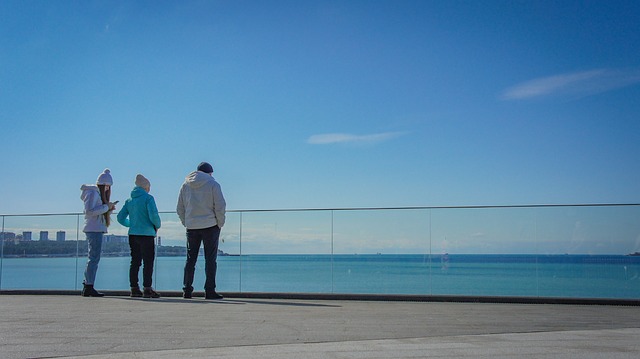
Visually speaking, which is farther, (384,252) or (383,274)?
(383,274)

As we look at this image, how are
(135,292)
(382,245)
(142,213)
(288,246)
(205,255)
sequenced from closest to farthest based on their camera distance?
1. (205,255)
2. (135,292)
3. (142,213)
4. (382,245)
5. (288,246)

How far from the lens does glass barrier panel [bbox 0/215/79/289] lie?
9484mm

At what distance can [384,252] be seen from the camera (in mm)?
9492

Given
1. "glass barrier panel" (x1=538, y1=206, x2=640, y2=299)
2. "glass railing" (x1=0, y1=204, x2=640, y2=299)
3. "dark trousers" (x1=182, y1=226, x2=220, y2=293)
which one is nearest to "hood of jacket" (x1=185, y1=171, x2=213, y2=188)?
"dark trousers" (x1=182, y1=226, x2=220, y2=293)

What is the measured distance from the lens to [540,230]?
28.0ft

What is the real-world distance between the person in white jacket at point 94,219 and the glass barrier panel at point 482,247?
413 centimetres

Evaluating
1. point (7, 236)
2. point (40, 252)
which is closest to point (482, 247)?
point (40, 252)

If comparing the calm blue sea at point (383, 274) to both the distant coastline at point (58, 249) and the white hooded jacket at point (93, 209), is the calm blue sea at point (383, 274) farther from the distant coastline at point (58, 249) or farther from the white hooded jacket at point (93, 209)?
the white hooded jacket at point (93, 209)

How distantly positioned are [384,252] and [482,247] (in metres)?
1.32

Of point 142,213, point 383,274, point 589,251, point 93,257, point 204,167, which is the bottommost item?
point 383,274

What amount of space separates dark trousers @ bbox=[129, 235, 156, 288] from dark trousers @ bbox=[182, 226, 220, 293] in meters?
0.45

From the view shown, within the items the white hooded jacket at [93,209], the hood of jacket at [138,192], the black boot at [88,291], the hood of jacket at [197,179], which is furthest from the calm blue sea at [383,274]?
the hood of jacket at [197,179]

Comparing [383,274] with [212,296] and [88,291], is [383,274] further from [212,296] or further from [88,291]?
[88,291]

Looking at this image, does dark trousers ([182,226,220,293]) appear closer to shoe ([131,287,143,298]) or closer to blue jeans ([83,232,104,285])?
shoe ([131,287,143,298])
